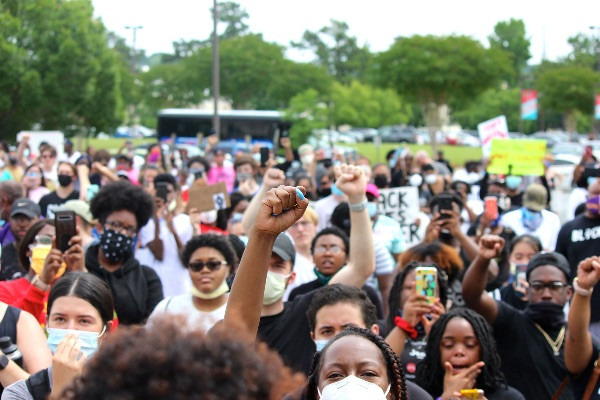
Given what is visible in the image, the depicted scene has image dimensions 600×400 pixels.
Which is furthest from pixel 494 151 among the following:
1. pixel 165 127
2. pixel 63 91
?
pixel 165 127

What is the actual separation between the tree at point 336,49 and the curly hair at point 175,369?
9455 cm

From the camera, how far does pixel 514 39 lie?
99062mm

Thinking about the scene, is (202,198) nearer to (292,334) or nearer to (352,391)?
(292,334)

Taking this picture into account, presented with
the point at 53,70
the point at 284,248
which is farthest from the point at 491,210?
the point at 53,70

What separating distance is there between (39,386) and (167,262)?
4.11 meters

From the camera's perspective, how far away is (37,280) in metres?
5.74

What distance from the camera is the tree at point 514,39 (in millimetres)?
97938

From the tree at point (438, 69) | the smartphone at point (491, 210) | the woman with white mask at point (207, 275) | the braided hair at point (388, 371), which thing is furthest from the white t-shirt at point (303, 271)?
the tree at point (438, 69)

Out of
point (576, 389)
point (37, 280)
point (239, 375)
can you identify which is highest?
point (239, 375)

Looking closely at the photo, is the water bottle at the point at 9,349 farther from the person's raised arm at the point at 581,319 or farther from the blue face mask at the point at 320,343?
the person's raised arm at the point at 581,319

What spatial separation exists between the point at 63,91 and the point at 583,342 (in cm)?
2841

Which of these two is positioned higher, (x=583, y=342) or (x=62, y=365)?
(x=62, y=365)

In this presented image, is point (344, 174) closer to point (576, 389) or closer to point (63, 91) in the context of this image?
point (576, 389)

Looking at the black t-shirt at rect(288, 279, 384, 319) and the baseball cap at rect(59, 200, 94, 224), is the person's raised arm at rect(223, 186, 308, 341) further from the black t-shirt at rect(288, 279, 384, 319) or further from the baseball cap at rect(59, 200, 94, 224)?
the baseball cap at rect(59, 200, 94, 224)
